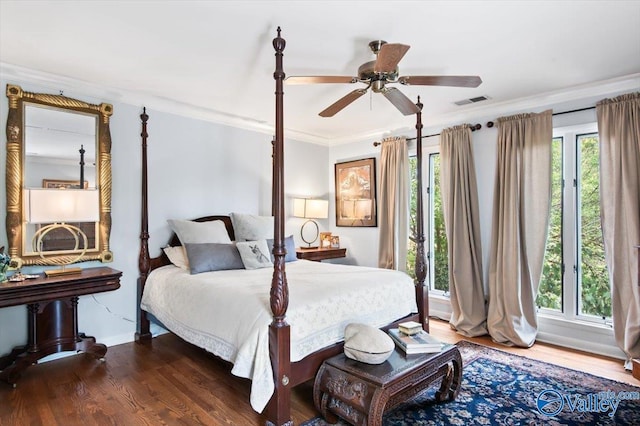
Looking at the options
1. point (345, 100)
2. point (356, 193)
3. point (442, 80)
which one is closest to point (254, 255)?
point (345, 100)

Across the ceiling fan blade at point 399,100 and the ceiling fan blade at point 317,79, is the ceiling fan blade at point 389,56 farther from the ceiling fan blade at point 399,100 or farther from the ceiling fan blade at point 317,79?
the ceiling fan blade at point 399,100

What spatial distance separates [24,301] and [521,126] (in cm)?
467

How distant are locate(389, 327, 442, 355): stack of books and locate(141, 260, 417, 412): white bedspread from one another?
0.35 m

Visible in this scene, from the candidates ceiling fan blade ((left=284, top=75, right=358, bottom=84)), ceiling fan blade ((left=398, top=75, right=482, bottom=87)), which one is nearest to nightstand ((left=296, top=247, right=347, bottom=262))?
ceiling fan blade ((left=284, top=75, right=358, bottom=84))

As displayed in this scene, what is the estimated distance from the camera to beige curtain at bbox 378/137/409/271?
15.8 feet

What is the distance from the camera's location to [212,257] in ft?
11.5

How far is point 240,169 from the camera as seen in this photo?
4.62 metres

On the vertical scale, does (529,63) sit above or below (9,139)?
above

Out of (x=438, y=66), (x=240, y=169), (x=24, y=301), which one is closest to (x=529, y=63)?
(x=438, y=66)

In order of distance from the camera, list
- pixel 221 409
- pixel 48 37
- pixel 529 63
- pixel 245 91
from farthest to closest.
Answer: pixel 245 91 → pixel 529 63 → pixel 48 37 → pixel 221 409

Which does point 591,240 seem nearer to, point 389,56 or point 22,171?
point 389,56

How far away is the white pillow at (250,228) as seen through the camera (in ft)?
13.5

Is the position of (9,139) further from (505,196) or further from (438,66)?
(505,196)

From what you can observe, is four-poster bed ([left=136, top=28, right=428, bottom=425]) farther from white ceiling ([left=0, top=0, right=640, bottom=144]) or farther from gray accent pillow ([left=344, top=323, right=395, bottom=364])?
white ceiling ([left=0, top=0, right=640, bottom=144])
